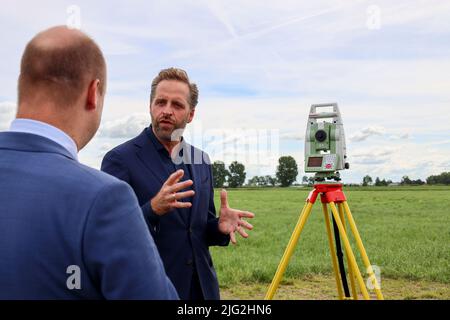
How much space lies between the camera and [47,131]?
4.51ft

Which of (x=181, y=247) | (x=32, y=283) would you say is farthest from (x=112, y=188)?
(x=181, y=247)

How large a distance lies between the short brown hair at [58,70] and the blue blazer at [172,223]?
155 cm

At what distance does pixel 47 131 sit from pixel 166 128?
6.01ft

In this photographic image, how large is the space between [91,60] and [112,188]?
16.3 inches

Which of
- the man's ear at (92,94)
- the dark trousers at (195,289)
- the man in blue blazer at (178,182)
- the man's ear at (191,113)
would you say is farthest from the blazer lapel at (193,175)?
the man's ear at (92,94)

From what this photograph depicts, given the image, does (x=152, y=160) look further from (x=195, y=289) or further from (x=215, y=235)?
(x=195, y=289)

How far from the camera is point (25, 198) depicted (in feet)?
4.12

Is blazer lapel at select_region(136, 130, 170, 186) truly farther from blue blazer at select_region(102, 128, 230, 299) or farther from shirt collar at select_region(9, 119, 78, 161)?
shirt collar at select_region(9, 119, 78, 161)

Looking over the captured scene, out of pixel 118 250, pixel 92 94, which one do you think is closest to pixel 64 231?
pixel 118 250

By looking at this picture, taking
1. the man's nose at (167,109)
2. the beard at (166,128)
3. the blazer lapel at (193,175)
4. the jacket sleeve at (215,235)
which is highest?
the man's nose at (167,109)

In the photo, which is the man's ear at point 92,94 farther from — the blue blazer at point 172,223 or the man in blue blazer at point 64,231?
the blue blazer at point 172,223

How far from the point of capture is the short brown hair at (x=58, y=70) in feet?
4.56
